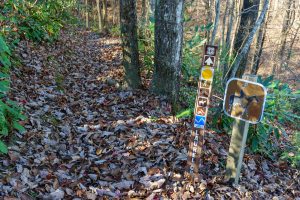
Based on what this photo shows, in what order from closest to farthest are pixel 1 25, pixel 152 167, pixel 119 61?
pixel 152 167
pixel 1 25
pixel 119 61

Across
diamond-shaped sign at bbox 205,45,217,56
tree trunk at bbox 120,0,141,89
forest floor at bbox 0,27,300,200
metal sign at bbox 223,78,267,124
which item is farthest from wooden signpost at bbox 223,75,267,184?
tree trunk at bbox 120,0,141,89

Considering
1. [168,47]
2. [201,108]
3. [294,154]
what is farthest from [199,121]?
[294,154]

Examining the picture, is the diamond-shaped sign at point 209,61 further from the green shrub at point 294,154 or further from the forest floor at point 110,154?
the green shrub at point 294,154

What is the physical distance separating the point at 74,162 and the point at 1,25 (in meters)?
4.89

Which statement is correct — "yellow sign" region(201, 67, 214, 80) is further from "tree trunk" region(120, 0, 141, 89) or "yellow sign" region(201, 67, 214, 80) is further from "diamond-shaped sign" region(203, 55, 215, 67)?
"tree trunk" region(120, 0, 141, 89)

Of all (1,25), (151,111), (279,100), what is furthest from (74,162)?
(1,25)

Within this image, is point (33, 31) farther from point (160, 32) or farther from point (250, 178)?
point (250, 178)

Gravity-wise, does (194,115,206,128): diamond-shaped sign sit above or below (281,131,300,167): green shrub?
above

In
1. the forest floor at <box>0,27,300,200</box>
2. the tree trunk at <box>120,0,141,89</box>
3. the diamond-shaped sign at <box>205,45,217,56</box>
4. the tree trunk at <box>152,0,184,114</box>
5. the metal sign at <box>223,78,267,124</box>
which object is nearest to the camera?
the metal sign at <box>223,78,267,124</box>

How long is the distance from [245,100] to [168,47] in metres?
2.47

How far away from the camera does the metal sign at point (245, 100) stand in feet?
10.4

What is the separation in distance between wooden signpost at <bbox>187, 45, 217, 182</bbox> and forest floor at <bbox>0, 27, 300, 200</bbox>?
26 centimetres

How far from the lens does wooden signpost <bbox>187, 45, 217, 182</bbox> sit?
331 centimetres

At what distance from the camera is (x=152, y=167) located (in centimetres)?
394
